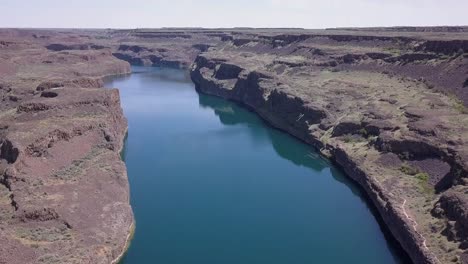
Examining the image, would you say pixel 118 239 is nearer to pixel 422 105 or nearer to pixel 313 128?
pixel 313 128

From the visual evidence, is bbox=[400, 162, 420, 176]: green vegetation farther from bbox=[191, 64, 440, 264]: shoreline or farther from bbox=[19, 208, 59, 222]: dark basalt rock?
bbox=[19, 208, 59, 222]: dark basalt rock

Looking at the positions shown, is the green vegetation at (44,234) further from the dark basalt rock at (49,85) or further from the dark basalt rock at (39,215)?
the dark basalt rock at (49,85)

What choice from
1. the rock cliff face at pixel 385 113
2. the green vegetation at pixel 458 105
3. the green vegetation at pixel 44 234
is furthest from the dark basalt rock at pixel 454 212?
the green vegetation at pixel 44 234

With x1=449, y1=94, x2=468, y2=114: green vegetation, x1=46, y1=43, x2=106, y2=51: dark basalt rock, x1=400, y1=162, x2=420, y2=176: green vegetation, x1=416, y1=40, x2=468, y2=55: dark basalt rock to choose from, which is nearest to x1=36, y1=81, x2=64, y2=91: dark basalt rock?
x1=400, y1=162, x2=420, y2=176: green vegetation

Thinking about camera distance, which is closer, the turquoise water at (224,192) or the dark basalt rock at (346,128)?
the turquoise water at (224,192)

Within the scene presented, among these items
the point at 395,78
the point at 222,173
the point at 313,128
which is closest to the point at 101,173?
the point at 222,173
